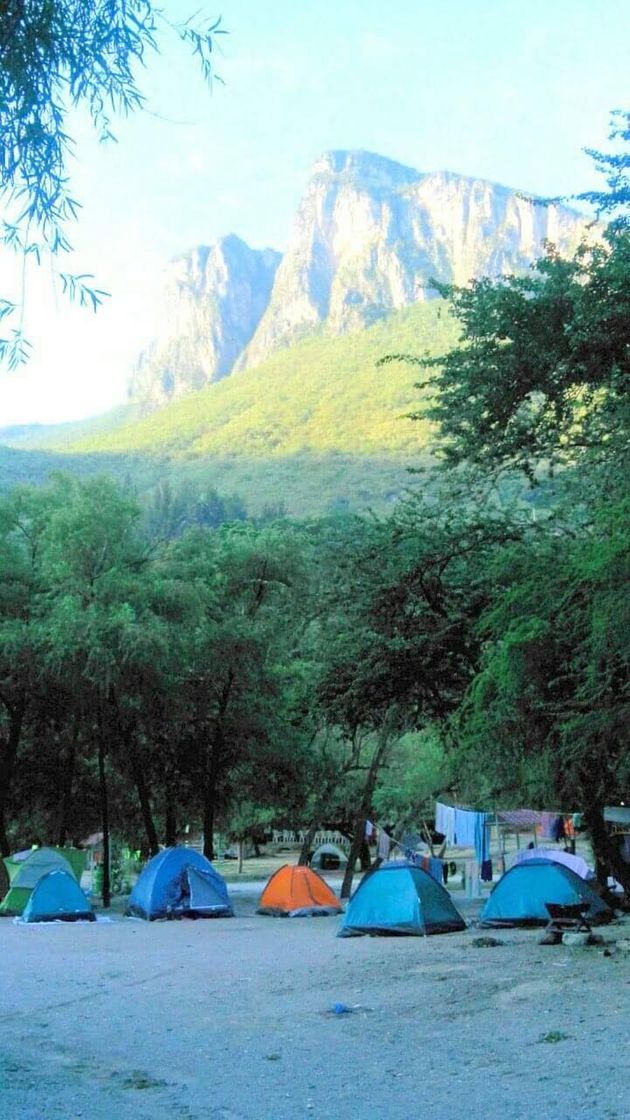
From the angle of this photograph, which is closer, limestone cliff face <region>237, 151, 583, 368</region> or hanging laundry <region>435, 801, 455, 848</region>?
hanging laundry <region>435, 801, 455, 848</region>

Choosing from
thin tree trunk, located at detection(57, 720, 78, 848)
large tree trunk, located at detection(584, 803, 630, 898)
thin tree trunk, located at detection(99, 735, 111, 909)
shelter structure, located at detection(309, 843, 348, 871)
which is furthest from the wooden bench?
shelter structure, located at detection(309, 843, 348, 871)

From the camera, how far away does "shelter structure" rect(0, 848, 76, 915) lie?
Result: 24156 mm

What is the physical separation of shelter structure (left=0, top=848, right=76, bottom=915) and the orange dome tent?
4619 mm

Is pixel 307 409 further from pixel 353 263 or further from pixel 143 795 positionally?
pixel 143 795

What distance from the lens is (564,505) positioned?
51.6 feet

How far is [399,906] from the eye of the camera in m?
17.9

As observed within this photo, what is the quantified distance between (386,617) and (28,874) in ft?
37.5

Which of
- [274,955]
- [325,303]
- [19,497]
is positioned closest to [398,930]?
[274,955]

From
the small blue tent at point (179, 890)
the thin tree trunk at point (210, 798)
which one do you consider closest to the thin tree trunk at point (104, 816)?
the small blue tent at point (179, 890)

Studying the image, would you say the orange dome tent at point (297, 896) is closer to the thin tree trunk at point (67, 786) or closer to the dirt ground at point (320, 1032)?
the thin tree trunk at point (67, 786)

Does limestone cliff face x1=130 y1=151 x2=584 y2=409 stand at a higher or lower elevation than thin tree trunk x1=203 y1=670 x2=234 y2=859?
higher

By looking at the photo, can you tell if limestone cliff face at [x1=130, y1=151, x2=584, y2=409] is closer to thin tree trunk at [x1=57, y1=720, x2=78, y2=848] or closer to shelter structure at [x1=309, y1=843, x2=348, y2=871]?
shelter structure at [x1=309, y1=843, x2=348, y2=871]

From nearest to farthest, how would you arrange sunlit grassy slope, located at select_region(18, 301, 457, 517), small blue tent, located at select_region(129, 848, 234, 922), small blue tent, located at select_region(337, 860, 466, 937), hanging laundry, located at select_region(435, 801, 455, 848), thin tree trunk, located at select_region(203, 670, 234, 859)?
small blue tent, located at select_region(337, 860, 466, 937) → small blue tent, located at select_region(129, 848, 234, 922) → thin tree trunk, located at select_region(203, 670, 234, 859) → hanging laundry, located at select_region(435, 801, 455, 848) → sunlit grassy slope, located at select_region(18, 301, 457, 517)

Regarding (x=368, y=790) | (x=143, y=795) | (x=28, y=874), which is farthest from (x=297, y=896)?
(x=28, y=874)
